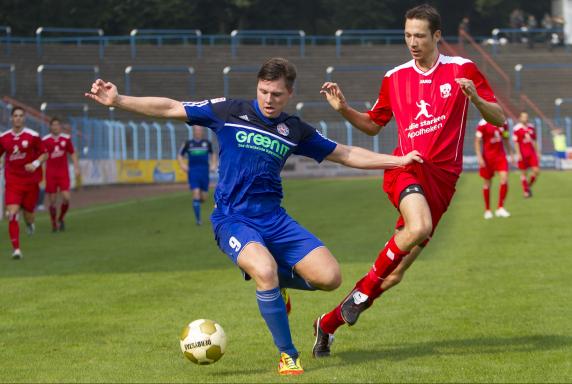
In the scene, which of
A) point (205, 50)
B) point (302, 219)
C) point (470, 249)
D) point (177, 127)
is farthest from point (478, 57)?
point (470, 249)

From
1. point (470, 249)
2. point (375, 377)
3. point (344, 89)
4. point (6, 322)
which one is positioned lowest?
point (344, 89)

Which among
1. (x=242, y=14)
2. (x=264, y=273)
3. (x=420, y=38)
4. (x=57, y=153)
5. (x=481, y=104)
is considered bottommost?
(x=242, y=14)

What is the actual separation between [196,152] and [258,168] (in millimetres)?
15607

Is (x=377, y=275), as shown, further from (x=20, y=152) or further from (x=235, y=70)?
(x=235, y=70)

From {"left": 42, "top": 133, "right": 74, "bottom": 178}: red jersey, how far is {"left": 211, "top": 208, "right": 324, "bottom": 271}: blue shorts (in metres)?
14.8

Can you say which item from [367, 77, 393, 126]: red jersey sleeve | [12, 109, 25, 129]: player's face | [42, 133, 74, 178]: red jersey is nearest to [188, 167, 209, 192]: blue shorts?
[42, 133, 74, 178]: red jersey

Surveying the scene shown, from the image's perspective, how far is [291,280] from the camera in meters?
7.98

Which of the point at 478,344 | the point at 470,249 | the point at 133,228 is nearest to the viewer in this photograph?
the point at 478,344

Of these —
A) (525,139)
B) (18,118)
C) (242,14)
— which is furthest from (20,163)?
(242,14)

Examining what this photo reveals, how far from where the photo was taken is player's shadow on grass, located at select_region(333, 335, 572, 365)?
7977mm

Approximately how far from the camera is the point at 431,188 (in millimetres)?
8211

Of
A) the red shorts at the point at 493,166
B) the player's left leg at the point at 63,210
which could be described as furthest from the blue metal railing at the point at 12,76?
the red shorts at the point at 493,166

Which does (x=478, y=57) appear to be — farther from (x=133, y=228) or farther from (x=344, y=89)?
(x=133, y=228)

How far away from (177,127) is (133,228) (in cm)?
2388
